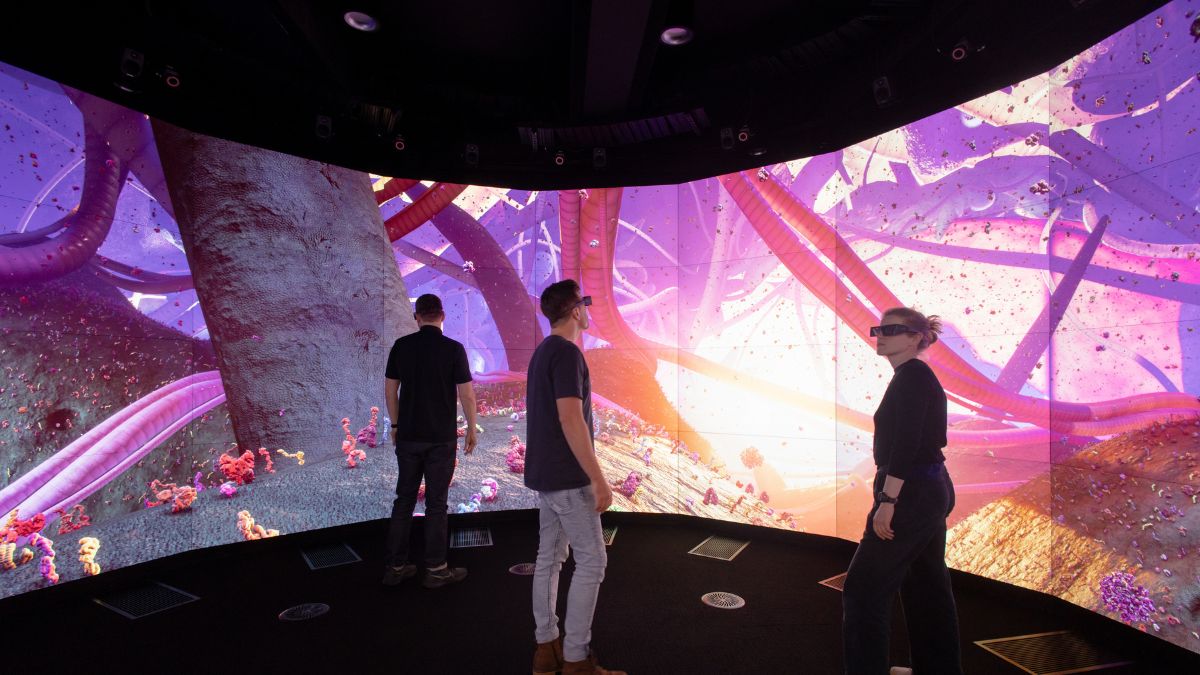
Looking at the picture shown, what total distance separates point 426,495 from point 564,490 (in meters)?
1.50

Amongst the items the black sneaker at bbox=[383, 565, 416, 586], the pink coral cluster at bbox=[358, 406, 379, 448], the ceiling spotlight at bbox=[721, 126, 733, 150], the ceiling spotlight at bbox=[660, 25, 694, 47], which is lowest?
the black sneaker at bbox=[383, 565, 416, 586]

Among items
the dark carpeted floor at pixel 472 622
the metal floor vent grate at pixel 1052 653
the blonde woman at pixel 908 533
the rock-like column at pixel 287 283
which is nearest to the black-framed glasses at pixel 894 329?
the blonde woman at pixel 908 533

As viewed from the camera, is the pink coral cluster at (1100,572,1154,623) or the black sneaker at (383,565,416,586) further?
the black sneaker at (383,565,416,586)

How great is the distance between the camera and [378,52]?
3449mm

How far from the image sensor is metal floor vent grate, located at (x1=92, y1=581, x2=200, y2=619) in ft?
8.94

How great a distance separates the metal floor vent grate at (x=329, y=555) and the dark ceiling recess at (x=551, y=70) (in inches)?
114

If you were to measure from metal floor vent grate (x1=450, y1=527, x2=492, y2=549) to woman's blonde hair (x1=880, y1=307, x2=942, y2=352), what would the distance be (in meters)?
3.13

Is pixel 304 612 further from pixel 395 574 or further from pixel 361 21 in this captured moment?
pixel 361 21

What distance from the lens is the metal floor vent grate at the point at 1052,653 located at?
7.28 ft

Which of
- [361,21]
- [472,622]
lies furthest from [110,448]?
[361,21]

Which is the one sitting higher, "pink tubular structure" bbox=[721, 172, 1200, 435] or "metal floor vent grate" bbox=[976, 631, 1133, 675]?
"pink tubular structure" bbox=[721, 172, 1200, 435]

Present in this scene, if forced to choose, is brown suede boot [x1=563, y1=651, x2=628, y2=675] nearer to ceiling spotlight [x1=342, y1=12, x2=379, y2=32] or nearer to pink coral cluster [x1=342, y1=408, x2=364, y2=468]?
pink coral cluster [x1=342, y1=408, x2=364, y2=468]

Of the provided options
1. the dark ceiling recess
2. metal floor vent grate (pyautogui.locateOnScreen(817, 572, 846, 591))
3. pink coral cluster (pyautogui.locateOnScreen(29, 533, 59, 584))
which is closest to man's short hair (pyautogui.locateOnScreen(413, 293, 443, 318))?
the dark ceiling recess

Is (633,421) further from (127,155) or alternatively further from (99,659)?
(127,155)
